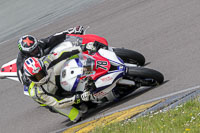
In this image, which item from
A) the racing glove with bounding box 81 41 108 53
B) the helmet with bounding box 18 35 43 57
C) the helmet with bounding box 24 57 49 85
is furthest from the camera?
the helmet with bounding box 18 35 43 57

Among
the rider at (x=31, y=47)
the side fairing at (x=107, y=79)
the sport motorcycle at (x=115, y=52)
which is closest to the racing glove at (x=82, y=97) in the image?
the side fairing at (x=107, y=79)

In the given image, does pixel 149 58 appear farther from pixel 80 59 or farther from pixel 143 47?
pixel 80 59

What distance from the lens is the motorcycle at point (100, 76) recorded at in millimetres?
7820

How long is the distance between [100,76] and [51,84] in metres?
0.88

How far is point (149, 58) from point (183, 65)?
4.19 ft

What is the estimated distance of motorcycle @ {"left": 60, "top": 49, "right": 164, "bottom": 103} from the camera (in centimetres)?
782

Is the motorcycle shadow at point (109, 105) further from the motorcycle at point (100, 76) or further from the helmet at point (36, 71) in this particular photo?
the helmet at point (36, 71)

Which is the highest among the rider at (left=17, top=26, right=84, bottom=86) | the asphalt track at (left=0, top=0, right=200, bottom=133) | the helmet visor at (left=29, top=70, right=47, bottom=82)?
the rider at (left=17, top=26, right=84, bottom=86)

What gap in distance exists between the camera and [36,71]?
7.52 m

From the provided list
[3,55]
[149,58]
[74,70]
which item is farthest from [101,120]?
[3,55]

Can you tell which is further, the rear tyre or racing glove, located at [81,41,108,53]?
the rear tyre

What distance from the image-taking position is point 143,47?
10.4 metres

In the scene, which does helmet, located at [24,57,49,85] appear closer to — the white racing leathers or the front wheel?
the white racing leathers

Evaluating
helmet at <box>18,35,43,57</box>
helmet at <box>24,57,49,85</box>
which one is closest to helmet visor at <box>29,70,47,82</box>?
helmet at <box>24,57,49,85</box>
